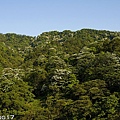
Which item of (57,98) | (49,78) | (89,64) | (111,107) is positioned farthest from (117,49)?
(111,107)

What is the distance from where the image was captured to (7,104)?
36969mm

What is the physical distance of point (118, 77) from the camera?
123ft

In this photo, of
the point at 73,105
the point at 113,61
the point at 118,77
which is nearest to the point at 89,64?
the point at 113,61

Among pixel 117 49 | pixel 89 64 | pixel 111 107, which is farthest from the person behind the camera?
pixel 117 49

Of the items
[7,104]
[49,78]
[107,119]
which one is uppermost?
[49,78]

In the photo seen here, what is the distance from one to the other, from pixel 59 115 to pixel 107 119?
6073 mm

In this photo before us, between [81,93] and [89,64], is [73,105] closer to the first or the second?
[81,93]

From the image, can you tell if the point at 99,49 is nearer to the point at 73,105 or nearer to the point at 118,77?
the point at 118,77

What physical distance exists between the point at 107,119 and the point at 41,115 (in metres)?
7.54

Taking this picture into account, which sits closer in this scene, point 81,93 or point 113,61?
point 81,93

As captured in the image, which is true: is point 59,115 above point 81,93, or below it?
below

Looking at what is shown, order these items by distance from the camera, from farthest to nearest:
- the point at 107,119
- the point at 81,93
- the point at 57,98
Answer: the point at 57,98 < the point at 81,93 < the point at 107,119

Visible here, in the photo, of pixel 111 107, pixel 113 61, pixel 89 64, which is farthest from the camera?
pixel 89 64

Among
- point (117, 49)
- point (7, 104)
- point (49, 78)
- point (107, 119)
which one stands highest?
point (117, 49)
